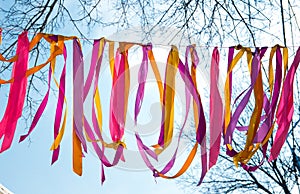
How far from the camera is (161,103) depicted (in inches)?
119

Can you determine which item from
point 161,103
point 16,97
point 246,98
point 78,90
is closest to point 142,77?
point 161,103

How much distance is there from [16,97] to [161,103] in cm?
80

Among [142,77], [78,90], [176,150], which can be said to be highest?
[142,77]

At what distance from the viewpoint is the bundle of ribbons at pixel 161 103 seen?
9.13 feet

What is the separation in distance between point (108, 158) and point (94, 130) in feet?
0.60

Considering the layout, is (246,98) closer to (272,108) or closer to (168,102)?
(272,108)

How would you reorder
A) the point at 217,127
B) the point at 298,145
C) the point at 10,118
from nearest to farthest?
the point at 10,118 < the point at 217,127 < the point at 298,145

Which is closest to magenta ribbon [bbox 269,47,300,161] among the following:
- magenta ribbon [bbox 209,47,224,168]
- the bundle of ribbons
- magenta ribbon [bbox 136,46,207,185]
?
the bundle of ribbons

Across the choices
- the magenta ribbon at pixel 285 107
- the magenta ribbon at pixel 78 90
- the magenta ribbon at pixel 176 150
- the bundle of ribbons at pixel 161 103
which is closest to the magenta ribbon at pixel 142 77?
the bundle of ribbons at pixel 161 103

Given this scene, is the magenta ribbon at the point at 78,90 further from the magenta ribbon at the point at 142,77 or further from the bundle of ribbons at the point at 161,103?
the magenta ribbon at the point at 142,77

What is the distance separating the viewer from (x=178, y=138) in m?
3.03

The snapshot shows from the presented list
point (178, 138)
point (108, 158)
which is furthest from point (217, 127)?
point (108, 158)

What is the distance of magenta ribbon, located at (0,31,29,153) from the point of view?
106 inches

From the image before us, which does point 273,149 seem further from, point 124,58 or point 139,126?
point 124,58
